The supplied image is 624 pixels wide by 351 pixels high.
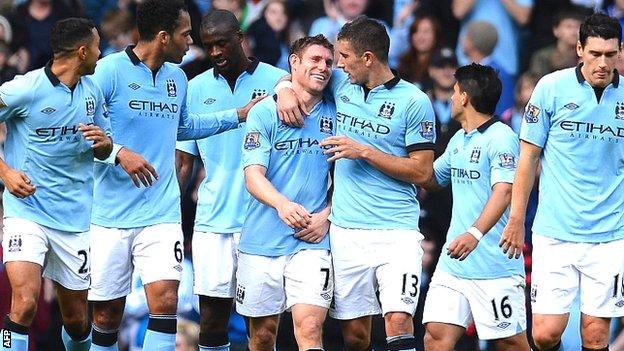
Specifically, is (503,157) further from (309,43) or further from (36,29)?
(36,29)

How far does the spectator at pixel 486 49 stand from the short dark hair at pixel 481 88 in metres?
4.48

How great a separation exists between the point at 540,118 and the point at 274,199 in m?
1.97

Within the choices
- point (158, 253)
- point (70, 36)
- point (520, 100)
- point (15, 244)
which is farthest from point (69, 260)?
point (520, 100)

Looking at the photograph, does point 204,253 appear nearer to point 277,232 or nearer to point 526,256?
point 277,232

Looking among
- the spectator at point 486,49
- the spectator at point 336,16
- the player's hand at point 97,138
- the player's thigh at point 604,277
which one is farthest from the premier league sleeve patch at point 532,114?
the spectator at point 336,16

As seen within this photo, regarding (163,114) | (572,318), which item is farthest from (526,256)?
(163,114)

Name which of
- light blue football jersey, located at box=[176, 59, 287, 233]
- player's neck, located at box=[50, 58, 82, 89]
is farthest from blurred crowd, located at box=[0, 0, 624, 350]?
player's neck, located at box=[50, 58, 82, 89]

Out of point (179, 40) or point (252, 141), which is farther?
point (179, 40)

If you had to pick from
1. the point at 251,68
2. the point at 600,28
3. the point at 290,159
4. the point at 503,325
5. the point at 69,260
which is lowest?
the point at 503,325

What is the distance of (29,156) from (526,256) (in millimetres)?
5040

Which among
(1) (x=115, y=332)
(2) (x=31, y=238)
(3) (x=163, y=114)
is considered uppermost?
(3) (x=163, y=114)

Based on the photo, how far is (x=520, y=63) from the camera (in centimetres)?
1670

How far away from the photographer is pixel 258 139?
11164 millimetres

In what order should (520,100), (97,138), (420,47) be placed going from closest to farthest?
(97,138) < (520,100) < (420,47)
